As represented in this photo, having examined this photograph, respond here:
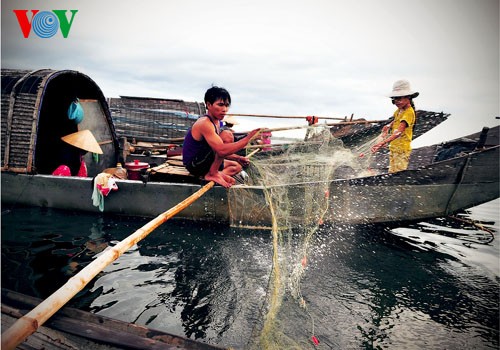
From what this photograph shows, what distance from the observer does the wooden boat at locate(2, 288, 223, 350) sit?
6.82ft

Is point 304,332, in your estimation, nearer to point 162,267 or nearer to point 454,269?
point 162,267

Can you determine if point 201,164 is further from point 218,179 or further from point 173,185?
point 173,185

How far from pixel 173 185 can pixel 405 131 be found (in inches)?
207

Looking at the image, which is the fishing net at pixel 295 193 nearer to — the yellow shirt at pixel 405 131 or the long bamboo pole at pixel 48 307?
the yellow shirt at pixel 405 131

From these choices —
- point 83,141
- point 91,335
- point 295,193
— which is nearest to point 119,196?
point 83,141

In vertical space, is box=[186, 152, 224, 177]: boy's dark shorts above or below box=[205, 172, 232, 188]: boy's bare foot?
above

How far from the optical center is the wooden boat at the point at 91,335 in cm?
208

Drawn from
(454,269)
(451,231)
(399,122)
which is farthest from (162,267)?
(451,231)

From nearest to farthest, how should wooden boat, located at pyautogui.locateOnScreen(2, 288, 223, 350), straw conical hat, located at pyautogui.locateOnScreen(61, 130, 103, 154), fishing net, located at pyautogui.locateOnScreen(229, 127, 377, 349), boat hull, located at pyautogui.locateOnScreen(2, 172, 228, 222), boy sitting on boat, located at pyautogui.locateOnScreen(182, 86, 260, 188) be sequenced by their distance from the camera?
wooden boat, located at pyautogui.locateOnScreen(2, 288, 223, 350), boy sitting on boat, located at pyautogui.locateOnScreen(182, 86, 260, 188), fishing net, located at pyautogui.locateOnScreen(229, 127, 377, 349), boat hull, located at pyautogui.locateOnScreen(2, 172, 228, 222), straw conical hat, located at pyautogui.locateOnScreen(61, 130, 103, 154)

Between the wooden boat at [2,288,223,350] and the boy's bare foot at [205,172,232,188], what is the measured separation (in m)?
3.06

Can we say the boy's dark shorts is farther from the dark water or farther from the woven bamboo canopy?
the woven bamboo canopy

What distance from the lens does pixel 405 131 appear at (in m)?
5.81

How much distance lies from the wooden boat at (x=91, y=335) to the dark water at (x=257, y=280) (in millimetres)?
786

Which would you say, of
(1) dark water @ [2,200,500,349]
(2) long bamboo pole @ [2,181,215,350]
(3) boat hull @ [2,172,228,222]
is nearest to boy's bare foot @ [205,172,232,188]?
(3) boat hull @ [2,172,228,222]
